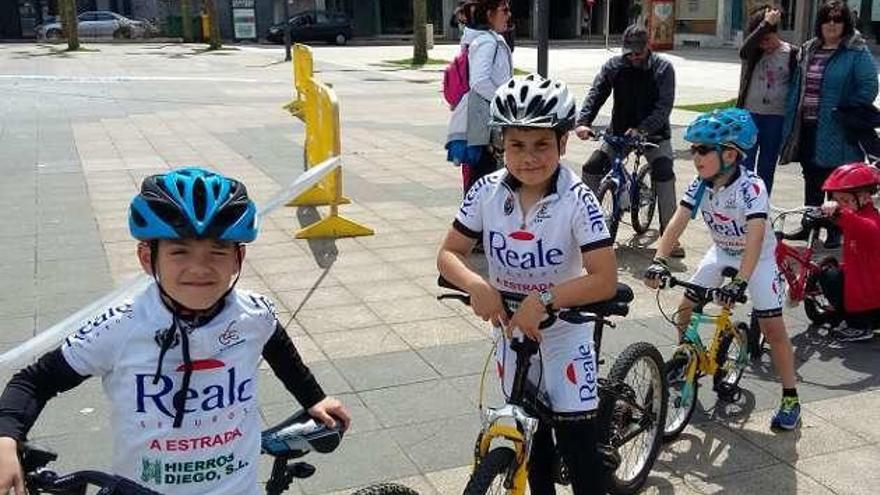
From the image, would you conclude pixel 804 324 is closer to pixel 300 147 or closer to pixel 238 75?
pixel 300 147

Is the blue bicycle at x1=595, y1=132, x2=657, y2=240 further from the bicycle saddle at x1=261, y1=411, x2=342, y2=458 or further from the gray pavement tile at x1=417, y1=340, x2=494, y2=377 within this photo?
the bicycle saddle at x1=261, y1=411, x2=342, y2=458

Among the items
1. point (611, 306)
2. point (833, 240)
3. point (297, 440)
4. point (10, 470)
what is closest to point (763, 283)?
point (611, 306)

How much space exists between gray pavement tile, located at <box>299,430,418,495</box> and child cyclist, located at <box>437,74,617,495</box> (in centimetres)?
101

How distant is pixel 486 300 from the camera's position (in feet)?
8.87

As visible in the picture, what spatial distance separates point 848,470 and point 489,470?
2062mm

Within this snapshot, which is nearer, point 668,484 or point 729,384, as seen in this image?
point 668,484

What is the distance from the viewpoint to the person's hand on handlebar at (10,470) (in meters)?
1.88

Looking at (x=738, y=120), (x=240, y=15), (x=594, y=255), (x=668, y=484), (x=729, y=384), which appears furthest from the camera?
(x=240, y=15)

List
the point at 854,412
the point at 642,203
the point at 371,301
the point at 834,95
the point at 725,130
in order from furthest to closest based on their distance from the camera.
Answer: the point at 642,203 → the point at 834,95 → the point at 371,301 → the point at 854,412 → the point at 725,130

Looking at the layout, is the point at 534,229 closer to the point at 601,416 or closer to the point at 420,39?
the point at 601,416

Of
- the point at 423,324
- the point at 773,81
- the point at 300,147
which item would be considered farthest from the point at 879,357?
the point at 300,147

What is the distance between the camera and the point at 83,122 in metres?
15.1

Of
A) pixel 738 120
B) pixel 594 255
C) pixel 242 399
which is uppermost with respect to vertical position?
pixel 738 120

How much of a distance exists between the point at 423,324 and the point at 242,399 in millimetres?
3437
